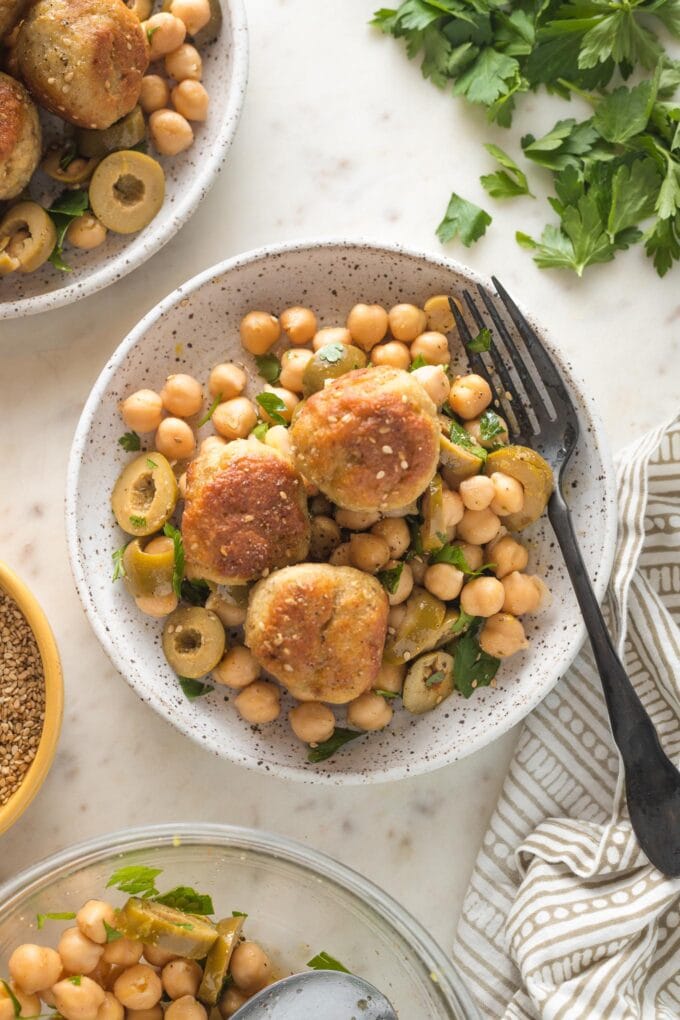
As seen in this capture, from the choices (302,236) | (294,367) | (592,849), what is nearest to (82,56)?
(302,236)

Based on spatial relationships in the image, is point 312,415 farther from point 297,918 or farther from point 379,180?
point 297,918

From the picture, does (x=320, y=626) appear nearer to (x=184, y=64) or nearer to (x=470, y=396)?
(x=470, y=396)

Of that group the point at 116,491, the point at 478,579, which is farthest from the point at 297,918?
the point at 116,491

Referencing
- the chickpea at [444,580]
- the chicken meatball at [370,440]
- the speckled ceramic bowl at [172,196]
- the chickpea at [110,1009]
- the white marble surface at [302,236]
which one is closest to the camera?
the chicken meatball at [370,440]

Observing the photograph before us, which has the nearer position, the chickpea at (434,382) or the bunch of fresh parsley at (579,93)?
the chickpea at (434,382)

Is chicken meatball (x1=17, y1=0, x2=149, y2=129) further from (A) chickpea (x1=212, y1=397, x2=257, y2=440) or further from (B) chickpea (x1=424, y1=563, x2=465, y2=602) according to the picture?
(B) chickpea (x1=424, y1=563, x2=465, y2=602)

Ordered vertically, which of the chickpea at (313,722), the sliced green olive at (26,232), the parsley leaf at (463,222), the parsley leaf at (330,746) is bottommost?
the parsley leaf at (330,746)

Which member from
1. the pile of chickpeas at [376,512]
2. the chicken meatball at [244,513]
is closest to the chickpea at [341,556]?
the pile of chickpeas at [376,512]

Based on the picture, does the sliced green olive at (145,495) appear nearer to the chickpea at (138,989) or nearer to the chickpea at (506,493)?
the chickpea at (506,493)
